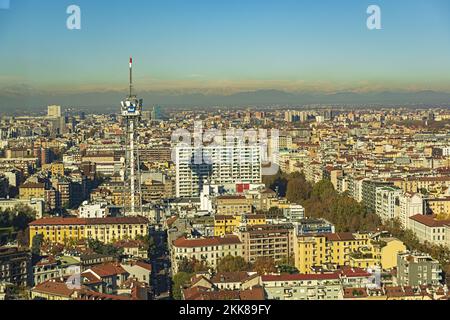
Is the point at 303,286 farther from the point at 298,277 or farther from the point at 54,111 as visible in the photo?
the point at 54,111

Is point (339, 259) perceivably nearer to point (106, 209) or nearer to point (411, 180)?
point (106, 209)

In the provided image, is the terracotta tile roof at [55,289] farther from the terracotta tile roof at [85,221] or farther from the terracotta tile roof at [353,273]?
the terracotta tile roof at [85,221]

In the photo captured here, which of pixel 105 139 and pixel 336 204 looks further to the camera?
pixel 105 139

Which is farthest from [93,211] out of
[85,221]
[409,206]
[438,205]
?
[438,205]

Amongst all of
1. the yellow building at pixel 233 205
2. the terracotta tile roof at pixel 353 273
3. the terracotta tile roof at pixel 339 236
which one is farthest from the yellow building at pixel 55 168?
the terracotta tile roof at pixel 353 273
